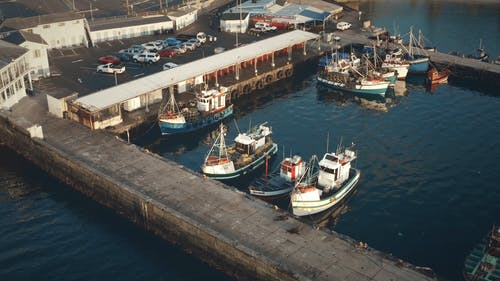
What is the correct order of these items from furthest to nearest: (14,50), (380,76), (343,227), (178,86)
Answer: (380,76) → (178,86) → (14,50) → (343,227)

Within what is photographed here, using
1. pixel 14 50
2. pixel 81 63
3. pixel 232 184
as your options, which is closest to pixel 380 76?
pixel 232 184

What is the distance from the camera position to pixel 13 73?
88875 mm

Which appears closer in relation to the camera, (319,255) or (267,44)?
(319,255)

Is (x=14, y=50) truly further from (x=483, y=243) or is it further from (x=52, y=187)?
(x=483, y=243)

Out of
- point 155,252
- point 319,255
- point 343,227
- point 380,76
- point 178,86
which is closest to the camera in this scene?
point 319,255

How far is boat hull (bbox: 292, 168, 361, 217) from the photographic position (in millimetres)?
66688

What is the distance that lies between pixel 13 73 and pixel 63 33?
32300 mm

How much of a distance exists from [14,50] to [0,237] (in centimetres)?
4078

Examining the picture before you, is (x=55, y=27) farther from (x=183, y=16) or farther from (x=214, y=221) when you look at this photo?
(x=214, y=221)

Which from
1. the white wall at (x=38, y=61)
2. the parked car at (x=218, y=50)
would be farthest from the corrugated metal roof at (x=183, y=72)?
the white wall at (x=38, y=61)

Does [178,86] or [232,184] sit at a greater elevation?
[178,86]

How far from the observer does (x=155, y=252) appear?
6103 centimetres

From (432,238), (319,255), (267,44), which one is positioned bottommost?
(432,238)

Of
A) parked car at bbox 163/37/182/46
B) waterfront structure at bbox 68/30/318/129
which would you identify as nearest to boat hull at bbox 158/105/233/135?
waterfront structure at bbox 68/30/318/129
